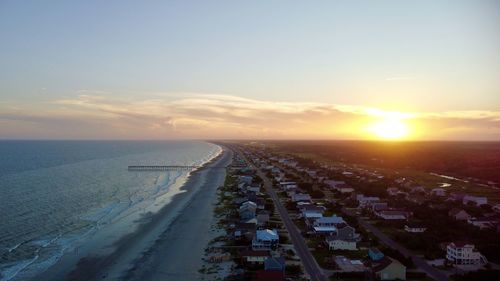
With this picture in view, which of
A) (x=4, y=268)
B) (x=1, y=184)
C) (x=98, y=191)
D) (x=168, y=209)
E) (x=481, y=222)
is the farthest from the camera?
(x=1, y=184)

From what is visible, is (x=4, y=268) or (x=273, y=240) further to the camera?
(x=273, y=240)

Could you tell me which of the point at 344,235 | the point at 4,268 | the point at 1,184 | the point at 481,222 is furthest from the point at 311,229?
the point at 1,184

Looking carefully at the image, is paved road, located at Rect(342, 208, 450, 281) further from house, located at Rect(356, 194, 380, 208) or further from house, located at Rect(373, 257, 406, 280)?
house, located at Rect(356, 194, 380, 208)

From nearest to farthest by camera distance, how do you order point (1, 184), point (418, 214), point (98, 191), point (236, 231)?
1. point (236, 231)
2. point (418, 214)
3. point (98, 191)
4. point (1, 184)

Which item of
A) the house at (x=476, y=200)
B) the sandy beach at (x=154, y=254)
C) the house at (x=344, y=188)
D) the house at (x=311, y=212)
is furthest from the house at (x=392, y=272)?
the house at (x=344, y=188)

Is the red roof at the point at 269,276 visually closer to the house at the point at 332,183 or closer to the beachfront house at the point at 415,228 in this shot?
the beachfront house at the point at 415,228

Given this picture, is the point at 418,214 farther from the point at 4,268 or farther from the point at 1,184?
the point at 1,184

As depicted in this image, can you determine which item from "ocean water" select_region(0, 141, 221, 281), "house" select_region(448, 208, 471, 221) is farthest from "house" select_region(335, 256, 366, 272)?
"house" select_region(448, 208, 471, 221)
